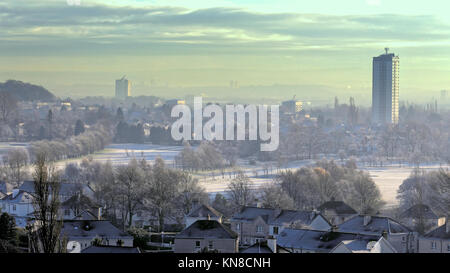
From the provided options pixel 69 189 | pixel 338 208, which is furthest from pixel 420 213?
pixel 69 189

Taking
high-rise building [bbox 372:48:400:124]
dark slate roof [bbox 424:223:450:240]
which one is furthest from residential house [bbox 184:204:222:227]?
high-rise building [bbox 372:48:400:124]

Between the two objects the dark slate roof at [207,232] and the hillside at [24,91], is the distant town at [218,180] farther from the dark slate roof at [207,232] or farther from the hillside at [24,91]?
the hillside at [24,91]

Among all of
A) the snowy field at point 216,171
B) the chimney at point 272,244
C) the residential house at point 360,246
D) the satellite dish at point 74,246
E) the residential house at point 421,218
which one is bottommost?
the snowy field at point 216,171

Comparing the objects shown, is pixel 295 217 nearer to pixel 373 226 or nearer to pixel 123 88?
pixel 373 226

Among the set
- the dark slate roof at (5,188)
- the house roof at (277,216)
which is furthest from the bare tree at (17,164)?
the house roof at (277,216)

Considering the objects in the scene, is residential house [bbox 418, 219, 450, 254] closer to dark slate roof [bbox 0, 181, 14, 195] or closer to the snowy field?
the snowy field

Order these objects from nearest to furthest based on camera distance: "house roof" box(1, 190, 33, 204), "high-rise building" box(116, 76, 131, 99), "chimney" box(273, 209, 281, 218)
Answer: "chimney" box(273, 209, 281, 218) → "house roof" box(1, 190, 33, 204) → "high-rise building" box(116, 76, 131, 99)
